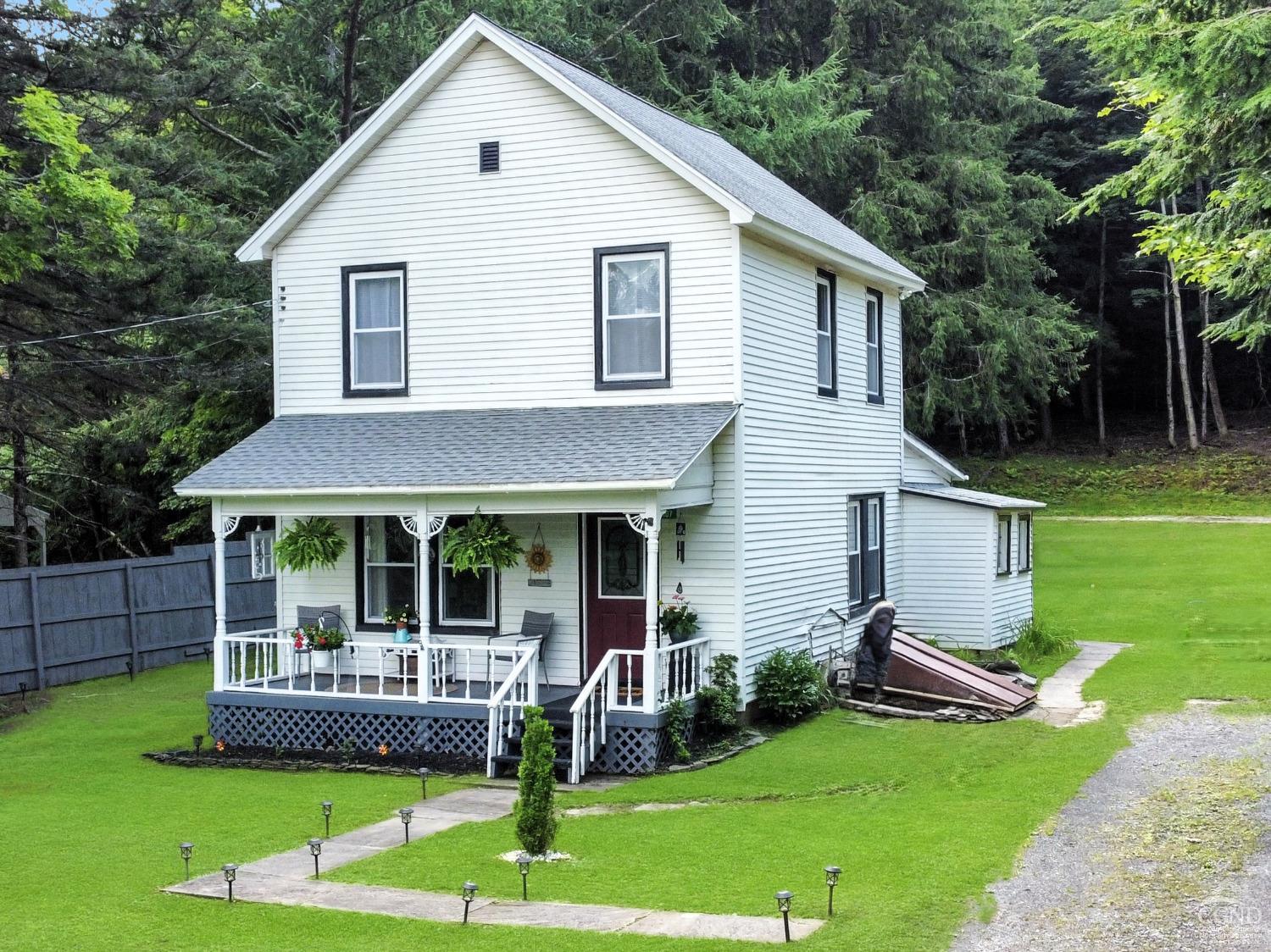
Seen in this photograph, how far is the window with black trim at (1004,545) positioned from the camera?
21.7 metres

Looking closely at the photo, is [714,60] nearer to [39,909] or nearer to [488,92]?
[488,92]

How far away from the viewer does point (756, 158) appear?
33406 millimetres

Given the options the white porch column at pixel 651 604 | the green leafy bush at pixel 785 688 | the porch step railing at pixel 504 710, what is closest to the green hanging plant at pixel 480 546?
the porch step railing at pixel 504 710

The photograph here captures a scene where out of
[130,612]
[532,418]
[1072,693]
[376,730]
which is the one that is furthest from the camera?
[130,612]

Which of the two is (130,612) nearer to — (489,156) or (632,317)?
(489,156)

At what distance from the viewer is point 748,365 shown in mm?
16125

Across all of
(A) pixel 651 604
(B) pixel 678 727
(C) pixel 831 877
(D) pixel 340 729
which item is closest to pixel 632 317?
(A) pixel 651 604

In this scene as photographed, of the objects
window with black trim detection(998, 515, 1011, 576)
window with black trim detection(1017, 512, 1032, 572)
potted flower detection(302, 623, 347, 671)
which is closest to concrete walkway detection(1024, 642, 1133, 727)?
window with black trim detection(1017, 512, 1032, 572)

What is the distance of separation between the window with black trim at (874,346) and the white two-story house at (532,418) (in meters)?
1.85

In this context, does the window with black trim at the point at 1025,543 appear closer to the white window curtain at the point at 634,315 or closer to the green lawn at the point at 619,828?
the green lawn at the point at 619,828

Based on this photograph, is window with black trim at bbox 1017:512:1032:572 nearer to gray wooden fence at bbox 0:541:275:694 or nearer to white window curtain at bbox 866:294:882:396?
white window curtain at bbox 866:294:882:396

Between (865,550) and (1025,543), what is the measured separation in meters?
4.21

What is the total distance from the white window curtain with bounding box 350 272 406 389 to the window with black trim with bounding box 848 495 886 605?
6.94m

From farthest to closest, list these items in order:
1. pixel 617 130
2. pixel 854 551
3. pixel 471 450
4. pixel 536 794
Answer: pixel 854 551, pixel 617 130, pixel 471 450, pixel 536 794
